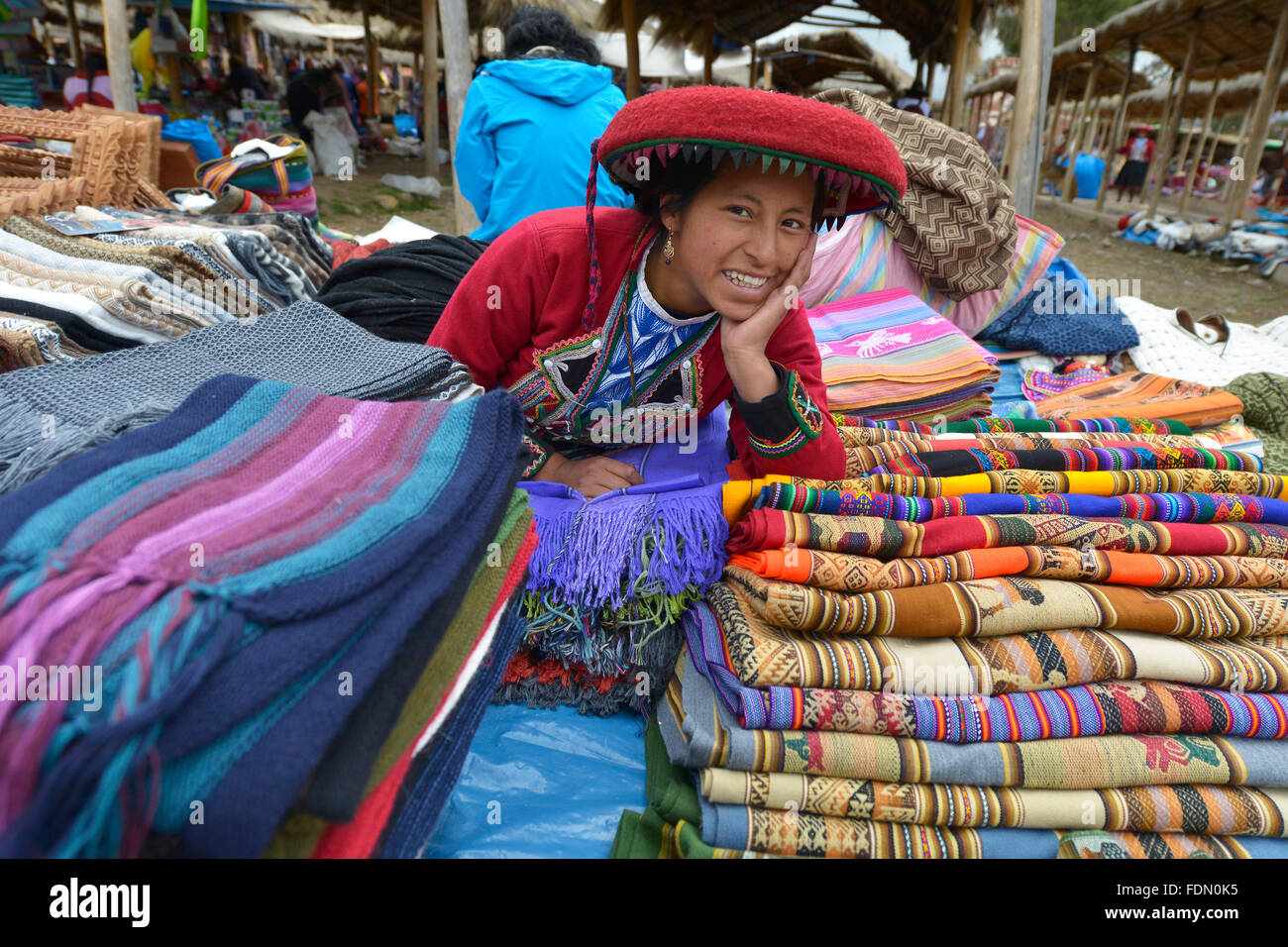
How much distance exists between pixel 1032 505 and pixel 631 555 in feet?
2.66

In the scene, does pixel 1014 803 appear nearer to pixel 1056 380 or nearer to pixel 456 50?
pixel 1056 380

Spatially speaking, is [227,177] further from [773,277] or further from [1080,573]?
[1080,573]

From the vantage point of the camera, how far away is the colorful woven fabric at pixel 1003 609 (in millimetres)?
1169

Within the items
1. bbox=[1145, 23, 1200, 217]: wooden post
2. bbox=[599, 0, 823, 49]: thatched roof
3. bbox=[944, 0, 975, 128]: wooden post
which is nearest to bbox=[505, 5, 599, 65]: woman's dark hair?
bbox=[944, 0, 975, 128]: wooden post

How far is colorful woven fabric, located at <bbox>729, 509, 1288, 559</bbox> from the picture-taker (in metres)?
1.25

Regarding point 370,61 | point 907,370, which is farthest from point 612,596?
point 370,61

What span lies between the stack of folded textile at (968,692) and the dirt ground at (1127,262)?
6779 mm

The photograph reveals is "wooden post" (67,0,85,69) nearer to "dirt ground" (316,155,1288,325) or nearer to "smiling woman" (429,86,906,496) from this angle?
"dirt ground" (316,155,1288,325)

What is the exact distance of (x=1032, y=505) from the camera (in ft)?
4.77

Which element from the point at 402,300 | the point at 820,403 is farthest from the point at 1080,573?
the point at 402,300
